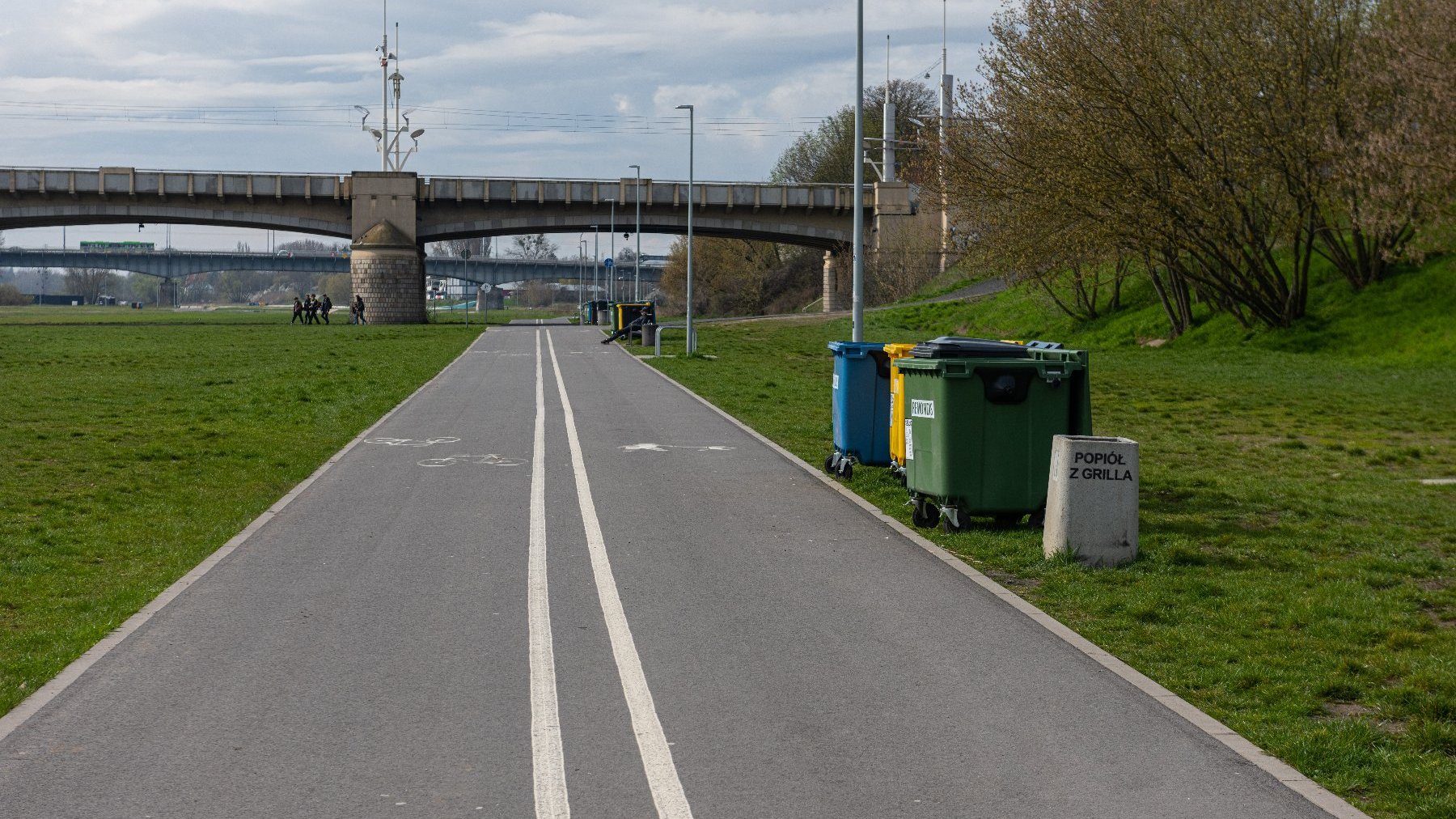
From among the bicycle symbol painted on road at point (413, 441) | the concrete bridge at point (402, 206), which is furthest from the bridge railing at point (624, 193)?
the bicycle symbol painted on road at point (413, 441)

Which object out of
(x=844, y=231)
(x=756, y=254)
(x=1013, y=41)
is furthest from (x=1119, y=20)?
(x=756, y=254)

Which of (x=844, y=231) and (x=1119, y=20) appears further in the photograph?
(x=844, y=231)

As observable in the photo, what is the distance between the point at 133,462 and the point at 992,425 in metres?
9.25

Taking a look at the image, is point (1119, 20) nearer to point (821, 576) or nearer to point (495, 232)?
point (821, 576)

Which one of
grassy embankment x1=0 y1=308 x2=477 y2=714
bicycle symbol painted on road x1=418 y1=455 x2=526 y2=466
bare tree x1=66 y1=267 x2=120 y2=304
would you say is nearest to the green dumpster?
grassy embankment x1=0 y1=308 x2=477 y2=714

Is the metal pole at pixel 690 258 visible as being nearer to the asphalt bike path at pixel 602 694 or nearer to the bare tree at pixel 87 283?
the asphalt bike path at pixel 602 694

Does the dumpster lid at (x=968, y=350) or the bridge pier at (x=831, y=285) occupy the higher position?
the bridge pier at (x=831, y=285)

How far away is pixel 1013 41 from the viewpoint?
3788 centimetres

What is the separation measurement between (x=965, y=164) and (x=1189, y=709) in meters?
33.8

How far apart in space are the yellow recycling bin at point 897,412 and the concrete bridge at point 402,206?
213ft

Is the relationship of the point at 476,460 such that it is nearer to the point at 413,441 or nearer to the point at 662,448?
the point at 413,441

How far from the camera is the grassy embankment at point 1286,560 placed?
20.2 ft

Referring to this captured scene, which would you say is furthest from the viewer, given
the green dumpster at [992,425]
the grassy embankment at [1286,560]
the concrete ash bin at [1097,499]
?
the green dumpster at [992,425]

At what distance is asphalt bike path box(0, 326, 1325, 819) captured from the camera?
5.30 m
